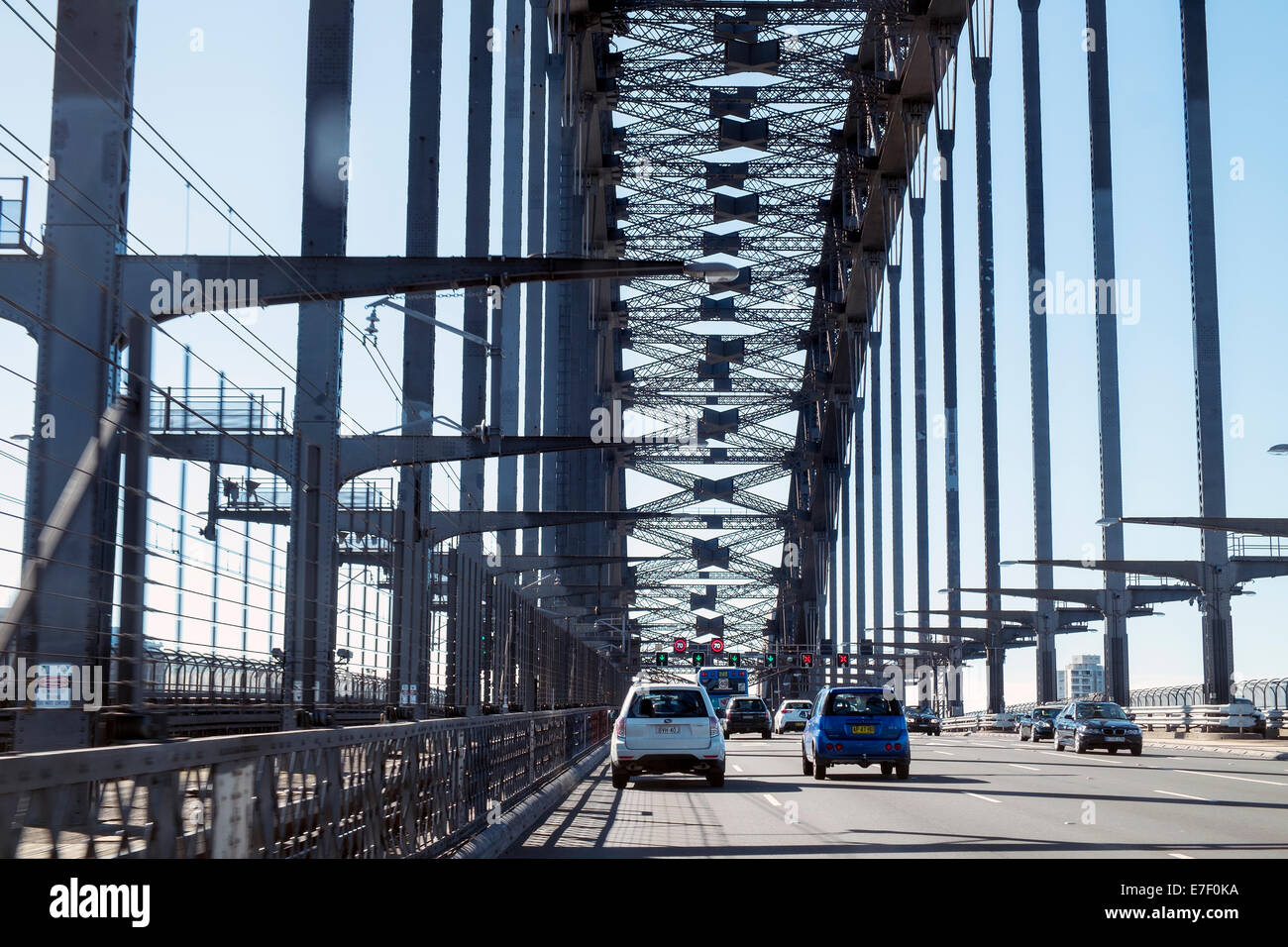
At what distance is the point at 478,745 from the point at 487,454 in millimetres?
15080

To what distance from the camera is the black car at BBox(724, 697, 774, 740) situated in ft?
178

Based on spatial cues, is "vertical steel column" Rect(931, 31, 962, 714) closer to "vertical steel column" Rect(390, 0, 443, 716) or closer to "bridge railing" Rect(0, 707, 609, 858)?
"vertical steel column" Rect(390, 0, 443, 716)

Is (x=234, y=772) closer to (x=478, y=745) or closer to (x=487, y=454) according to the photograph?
(x=478, y=745)

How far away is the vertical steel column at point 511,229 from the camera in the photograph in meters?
50.3

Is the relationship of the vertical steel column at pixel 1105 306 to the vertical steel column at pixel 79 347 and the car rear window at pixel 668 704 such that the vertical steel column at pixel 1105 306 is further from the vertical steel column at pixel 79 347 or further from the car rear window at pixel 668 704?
the vertical steel column at pixel 79 347

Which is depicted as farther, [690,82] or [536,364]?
[690,82]

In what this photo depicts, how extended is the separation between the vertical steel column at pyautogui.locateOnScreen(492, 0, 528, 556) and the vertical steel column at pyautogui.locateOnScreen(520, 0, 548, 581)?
1.34 meters

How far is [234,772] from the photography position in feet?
21.1

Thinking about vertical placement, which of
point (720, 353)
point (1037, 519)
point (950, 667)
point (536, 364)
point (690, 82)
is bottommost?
point (950, 667)

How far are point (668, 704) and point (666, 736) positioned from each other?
0.56 metres

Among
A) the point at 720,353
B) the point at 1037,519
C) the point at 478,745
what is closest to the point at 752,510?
the point at 720,353

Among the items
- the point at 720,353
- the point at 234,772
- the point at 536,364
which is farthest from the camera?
the point at 720,353

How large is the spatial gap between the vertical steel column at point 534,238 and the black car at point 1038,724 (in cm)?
1944
